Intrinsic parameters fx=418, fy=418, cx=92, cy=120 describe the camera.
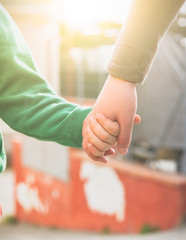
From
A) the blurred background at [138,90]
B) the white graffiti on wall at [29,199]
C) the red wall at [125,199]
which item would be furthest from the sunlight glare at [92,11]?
the white graffiti on wall at [29,199]

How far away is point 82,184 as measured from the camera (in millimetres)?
6984

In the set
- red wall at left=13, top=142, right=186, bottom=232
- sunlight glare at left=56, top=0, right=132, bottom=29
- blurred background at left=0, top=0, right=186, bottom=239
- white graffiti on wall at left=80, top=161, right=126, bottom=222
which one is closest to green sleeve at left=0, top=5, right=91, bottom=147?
blurred background at left=0, top=0, right=186, bottom=239

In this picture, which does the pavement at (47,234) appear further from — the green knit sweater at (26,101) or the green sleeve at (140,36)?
the green sleeve at (140,36)

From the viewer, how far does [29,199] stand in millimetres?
8492

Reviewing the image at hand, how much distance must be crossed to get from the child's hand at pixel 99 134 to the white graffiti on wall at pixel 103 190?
17.9ft

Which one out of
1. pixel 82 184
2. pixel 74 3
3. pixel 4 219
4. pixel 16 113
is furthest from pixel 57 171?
pixel 16 113

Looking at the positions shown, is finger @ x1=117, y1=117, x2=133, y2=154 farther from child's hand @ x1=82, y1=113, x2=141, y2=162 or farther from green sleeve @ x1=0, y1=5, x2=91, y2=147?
green sleeve @ x1=0, y1=5, x2=91, y2=147

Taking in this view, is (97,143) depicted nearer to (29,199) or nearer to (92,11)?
(92,11)

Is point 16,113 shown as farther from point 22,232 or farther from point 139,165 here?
point 22,232

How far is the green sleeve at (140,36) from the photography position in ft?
3.10

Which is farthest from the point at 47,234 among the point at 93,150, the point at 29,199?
the point at 93,150

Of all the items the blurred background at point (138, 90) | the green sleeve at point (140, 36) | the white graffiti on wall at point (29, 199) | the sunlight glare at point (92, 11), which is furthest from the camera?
the white graffiti on wall at point (29, 199)

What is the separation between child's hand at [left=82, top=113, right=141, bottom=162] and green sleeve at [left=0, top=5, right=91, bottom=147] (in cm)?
12

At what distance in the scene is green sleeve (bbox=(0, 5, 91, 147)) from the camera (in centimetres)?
116
